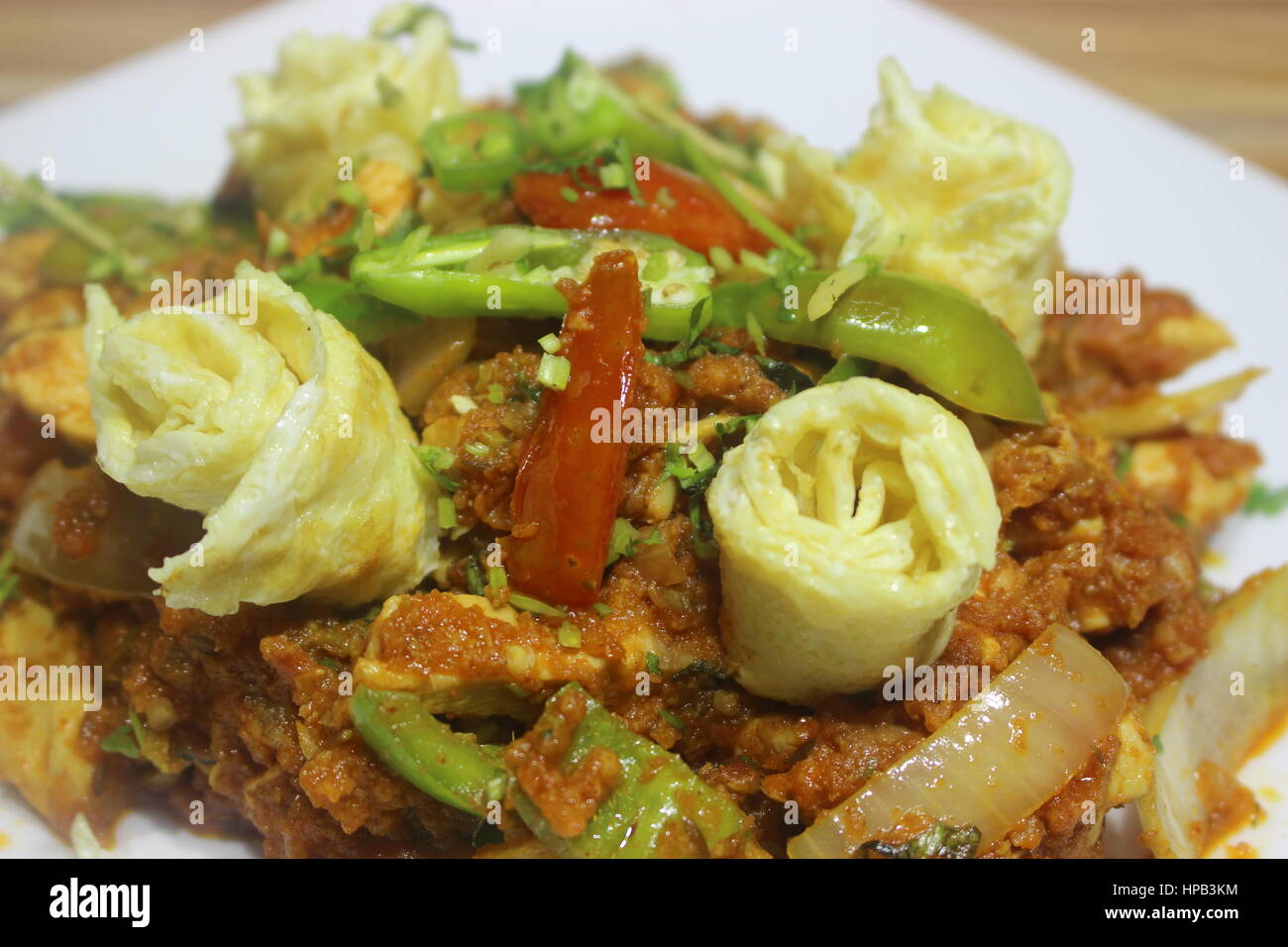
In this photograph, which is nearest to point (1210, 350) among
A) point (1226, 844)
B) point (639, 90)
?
point (1226, 844)

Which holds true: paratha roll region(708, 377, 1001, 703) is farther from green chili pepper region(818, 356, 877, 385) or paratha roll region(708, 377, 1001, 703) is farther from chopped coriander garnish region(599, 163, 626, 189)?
chopped coriander garnish region(599, 163, 626, 189)

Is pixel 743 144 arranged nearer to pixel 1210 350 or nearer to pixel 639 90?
pixel 639 90

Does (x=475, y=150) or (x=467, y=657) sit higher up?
(x=475, y=150)

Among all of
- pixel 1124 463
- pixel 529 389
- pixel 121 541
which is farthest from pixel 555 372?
pixel 1124 463

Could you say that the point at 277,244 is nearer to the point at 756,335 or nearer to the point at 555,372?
the point at 555,372

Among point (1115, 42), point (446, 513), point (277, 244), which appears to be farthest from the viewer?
point (1115, 42)

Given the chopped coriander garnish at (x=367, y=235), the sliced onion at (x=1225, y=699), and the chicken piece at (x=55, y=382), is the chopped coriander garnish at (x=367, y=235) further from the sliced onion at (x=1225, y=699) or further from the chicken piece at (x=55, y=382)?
the sliced onion at (x=1225, y=699)

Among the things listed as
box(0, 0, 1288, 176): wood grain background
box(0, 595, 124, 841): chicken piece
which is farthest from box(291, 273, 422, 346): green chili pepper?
box(0, 0, 1288, 176): wood grain background
